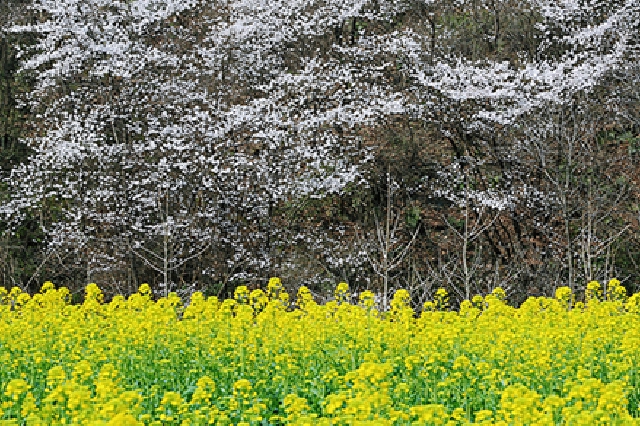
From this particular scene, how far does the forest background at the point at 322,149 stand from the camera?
13977mm

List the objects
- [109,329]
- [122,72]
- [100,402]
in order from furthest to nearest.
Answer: [122,72] → [109,329] → [100,402]

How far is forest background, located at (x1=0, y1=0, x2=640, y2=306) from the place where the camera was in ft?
45.9

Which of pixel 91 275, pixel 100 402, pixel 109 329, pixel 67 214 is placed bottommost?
pixel 91 275

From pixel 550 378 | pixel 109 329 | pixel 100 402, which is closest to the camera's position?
pixel 100 402

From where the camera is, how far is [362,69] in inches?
595

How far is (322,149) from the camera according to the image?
13.9m

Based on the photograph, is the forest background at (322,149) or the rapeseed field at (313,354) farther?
the forest background at (322,149)

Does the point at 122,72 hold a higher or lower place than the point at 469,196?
higher

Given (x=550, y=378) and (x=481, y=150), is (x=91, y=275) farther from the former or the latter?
(x=550, y=378)

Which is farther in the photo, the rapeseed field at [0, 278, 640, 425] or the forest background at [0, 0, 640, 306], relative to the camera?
the forest background at [0, 0, 640, 306]

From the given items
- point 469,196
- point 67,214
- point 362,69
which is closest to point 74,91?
point 67,214

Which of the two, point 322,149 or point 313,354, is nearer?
point 313,354

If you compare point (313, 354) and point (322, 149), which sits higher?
point (313, 354)

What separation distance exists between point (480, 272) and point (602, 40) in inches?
179
